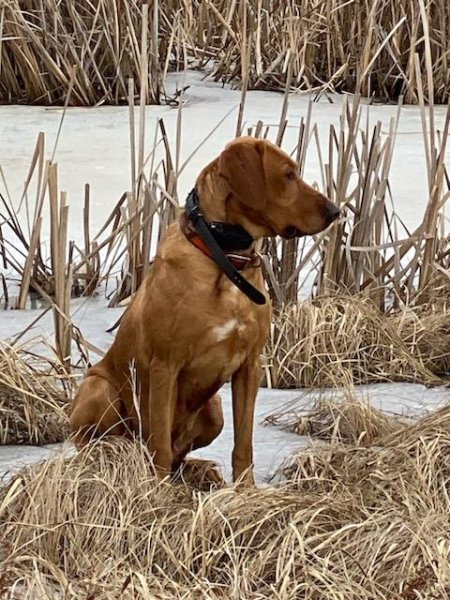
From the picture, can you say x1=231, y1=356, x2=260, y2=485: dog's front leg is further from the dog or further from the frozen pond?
the frozen pond

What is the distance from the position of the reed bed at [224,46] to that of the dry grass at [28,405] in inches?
152

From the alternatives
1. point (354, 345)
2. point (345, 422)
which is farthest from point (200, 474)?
point (354, 345)

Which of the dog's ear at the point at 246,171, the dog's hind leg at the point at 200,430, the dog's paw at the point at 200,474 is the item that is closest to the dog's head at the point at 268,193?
the dog's ear at the point at 246,171

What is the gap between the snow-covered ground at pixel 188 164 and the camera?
4660 mm

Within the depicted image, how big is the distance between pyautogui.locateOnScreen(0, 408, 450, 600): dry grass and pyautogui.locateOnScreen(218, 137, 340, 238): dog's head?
0.67 meters

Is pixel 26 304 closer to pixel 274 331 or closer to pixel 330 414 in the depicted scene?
pixel 274 331

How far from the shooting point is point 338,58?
9.75 m

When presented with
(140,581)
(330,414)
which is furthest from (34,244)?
(140,581)

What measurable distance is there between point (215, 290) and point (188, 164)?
4.33 meters

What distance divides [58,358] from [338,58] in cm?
552

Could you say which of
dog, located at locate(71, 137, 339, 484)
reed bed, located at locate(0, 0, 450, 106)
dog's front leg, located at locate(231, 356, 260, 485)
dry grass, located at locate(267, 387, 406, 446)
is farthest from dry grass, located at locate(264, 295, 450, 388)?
reed bed, located at locate(0, 0, 450, 106)

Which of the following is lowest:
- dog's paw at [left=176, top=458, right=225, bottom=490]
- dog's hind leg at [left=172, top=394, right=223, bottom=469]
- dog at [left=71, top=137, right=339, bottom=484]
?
dog's paw at [left=176, top=458, right=225, bottom=490]

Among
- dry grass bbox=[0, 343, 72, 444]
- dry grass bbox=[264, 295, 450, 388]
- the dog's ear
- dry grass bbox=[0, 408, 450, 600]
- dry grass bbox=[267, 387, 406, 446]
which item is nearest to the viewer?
dry grass bbox=[0, 408, 450, 600]

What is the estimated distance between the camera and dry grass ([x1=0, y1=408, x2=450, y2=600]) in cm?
297
